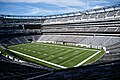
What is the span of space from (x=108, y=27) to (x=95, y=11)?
12.6 meters

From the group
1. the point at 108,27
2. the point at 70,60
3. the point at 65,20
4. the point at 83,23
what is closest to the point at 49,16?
the point at 65,20

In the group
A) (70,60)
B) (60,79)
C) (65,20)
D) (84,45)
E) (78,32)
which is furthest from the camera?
(65,20)

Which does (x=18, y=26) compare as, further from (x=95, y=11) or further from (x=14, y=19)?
(x=95, y=11)

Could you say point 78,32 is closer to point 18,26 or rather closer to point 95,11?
point 95,11

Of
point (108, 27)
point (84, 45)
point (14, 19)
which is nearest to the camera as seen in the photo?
point (84, 45)

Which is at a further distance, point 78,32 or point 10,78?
point 78,32

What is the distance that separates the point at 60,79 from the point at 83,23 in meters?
47.7

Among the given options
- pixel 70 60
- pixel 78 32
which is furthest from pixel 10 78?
pixel 78 32

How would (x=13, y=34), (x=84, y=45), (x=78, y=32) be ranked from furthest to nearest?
(x=13, y=34), (x=78, y=32), (x=84, y=45)

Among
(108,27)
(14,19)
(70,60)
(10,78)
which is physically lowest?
(70,60)

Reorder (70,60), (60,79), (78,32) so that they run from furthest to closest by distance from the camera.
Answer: (78,32) → (70,60) → (60,79)

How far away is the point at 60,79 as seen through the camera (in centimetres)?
1234

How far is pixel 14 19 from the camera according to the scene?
7656cm

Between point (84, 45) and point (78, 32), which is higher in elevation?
point (78, 32)
